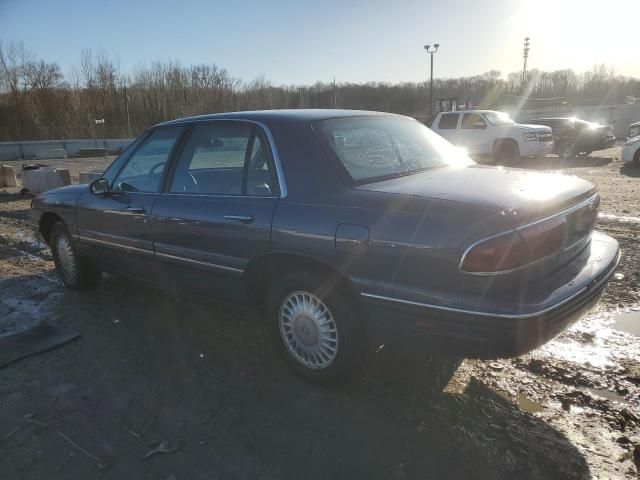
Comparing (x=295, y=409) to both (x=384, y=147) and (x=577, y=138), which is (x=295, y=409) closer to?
(x=384, y=147)

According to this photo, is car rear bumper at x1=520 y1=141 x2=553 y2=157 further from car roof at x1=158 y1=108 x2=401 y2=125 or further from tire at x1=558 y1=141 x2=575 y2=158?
car roof at x1=158 y1=108 x2=401 y2=125

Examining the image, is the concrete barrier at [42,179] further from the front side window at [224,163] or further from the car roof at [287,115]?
the car roof at [287,115]

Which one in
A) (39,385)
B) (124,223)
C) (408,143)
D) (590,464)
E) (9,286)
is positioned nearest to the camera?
(590,464)

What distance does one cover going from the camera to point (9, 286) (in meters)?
5.08

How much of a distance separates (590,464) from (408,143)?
224 cm

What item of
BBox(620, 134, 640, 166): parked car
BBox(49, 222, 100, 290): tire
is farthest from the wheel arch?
BBox(620, 134, 640, 166): parked car

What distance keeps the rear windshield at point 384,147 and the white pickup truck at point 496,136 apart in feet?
42.2

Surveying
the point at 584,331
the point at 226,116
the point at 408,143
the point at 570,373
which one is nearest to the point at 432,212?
the point at 408,143

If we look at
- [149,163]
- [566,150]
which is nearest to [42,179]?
[149,163]

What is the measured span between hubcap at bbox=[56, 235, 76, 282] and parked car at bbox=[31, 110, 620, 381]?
99 centimetres

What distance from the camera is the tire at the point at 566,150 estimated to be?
17.8 meters

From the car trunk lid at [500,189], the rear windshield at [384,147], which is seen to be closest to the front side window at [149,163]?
the rear windshield at [384,147]

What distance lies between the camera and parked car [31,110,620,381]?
7.48 feet

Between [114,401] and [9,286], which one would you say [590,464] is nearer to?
[114,401]
